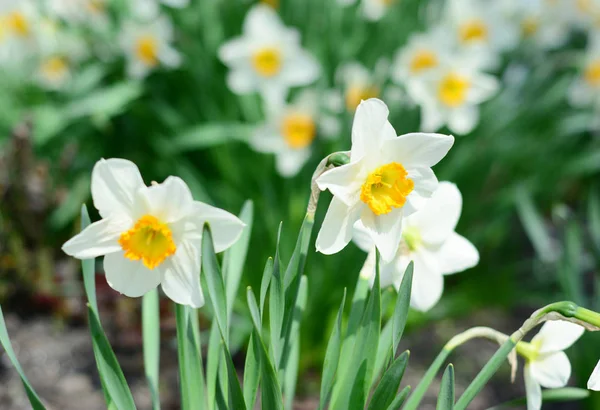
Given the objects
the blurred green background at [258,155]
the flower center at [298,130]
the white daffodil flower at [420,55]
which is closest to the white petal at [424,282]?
the blurred green background at [258,155]

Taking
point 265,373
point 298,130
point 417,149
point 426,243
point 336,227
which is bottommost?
point 298,130

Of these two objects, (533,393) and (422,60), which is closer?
(533,393)

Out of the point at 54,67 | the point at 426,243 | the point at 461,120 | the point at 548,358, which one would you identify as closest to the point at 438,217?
the point at 426,243

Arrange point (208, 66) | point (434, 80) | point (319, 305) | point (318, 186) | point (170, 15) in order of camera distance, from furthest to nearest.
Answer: point (170, 15)
point (208, 66)
point (434, 80)
point (319, 305)
point (318, 186)

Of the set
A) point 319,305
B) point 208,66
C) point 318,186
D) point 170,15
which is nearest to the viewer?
point 318,186

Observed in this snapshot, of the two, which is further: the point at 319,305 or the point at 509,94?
the point at 509,94

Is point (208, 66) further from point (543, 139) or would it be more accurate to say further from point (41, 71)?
point (543, 139)

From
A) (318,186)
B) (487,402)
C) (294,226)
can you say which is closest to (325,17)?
(294,226)

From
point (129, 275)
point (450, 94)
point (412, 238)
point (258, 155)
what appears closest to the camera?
point (129, 275)

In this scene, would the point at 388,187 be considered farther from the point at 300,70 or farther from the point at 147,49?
the point at 147,49
